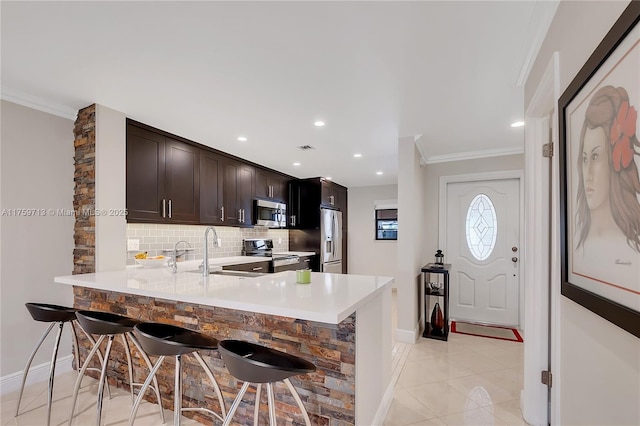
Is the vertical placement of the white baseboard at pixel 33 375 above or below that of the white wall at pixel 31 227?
below

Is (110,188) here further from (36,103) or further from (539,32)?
(539,32)

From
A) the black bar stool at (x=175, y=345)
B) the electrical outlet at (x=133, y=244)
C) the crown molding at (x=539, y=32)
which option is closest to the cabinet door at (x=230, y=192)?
the electrical outlet at (x=133, y=244)

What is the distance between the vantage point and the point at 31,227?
8.28 ft

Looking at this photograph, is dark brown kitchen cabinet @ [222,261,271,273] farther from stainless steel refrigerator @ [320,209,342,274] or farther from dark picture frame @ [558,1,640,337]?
dark picture frame @ [558,1,640,337]

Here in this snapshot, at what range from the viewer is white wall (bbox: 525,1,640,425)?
2.79ft

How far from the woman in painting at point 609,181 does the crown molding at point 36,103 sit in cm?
363

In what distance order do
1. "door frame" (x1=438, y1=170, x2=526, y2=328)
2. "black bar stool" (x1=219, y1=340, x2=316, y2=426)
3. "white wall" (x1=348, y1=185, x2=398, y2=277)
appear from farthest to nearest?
"white wall" (x1=348, y1=185, x2=398, y2=277) → "door frame" (x1=438, y1=170, x2=526, y2=328) → "black bar stool" (x1=219, y1=340, x2=316, y2=426)

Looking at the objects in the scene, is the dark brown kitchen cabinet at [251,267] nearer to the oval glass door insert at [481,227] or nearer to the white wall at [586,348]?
the oval glass door insert at [481,227]

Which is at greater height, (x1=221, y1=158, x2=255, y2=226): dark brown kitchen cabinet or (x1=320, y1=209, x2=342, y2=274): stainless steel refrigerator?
(x1=221, y1=158, x2=255, y2=226): dark brown kitchen cabinet

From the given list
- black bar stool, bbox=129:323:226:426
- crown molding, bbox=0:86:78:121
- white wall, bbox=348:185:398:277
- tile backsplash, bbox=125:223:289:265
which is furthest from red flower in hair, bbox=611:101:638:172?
white wall, bbox=348:185:398:277

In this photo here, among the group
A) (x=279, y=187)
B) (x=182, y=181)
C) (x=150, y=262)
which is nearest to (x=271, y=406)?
(x=150, y=262)

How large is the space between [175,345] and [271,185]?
155 inches

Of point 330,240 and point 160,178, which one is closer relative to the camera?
point 160,178

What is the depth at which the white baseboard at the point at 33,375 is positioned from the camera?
238cm
